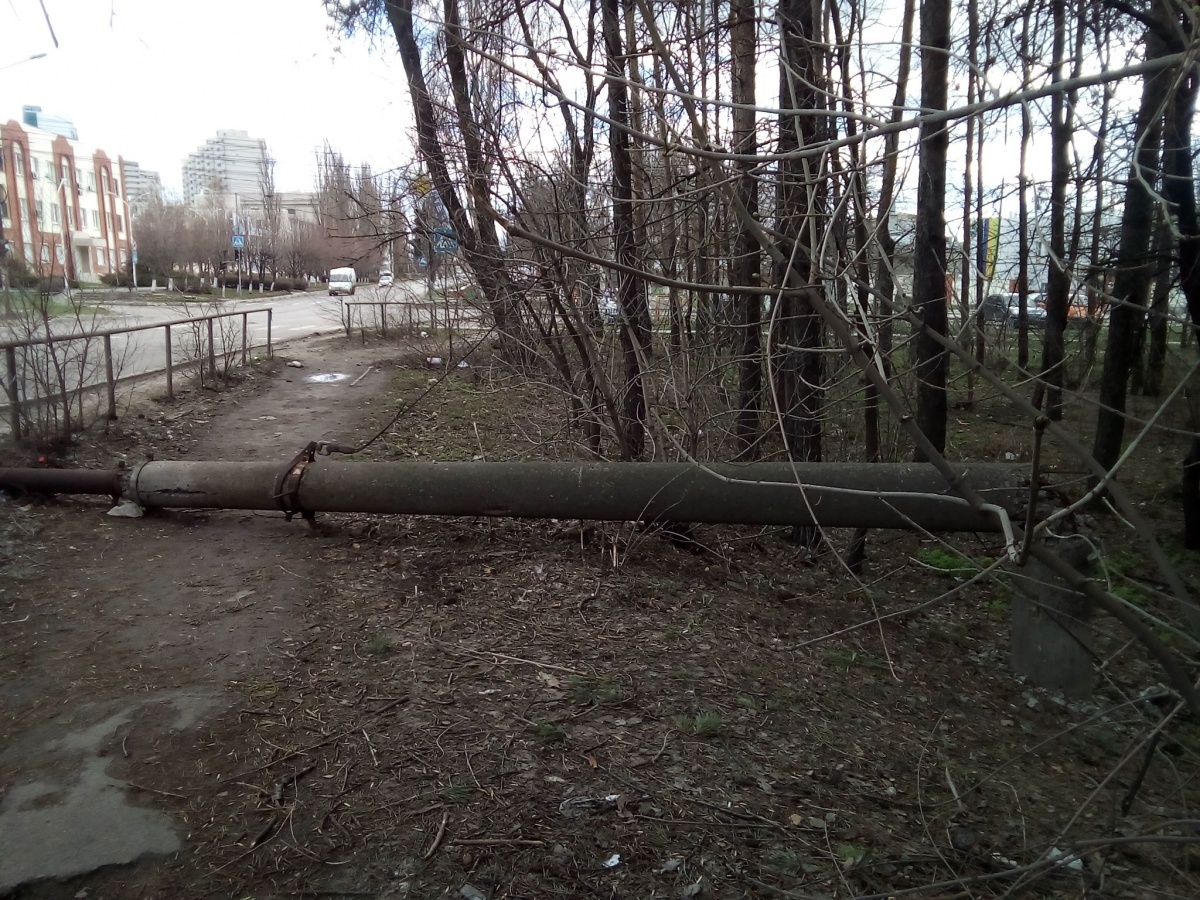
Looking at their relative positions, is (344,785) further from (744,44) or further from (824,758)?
(744,44)

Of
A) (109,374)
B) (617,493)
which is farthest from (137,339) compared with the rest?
(617,493)

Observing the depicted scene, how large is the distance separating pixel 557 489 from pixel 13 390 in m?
4.65

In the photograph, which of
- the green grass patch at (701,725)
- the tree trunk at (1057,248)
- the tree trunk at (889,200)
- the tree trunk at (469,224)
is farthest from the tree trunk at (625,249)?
the tree trunk at (1057,248)

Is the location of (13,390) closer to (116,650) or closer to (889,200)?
(116,650)

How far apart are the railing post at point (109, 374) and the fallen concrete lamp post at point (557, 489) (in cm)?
196

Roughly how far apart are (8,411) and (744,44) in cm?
657

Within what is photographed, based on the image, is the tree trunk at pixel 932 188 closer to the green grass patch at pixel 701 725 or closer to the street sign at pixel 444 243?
the green grass patch at pixel 701 725

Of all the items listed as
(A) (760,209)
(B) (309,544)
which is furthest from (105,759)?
(A) (760,209)

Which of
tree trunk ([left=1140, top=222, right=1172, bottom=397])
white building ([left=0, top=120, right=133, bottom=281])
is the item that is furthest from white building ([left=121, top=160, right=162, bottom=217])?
tree trunk ([left=1140, top=222, right=1172, bottom=397])

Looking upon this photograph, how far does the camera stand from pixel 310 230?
4116cm

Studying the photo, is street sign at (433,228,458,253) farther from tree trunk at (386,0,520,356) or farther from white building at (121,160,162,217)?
white building at (121,160,162,217)

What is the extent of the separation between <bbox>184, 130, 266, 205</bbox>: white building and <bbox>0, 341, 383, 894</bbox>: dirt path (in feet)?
75.3

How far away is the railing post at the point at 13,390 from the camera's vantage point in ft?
23.1

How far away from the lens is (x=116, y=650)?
15.0 feet
